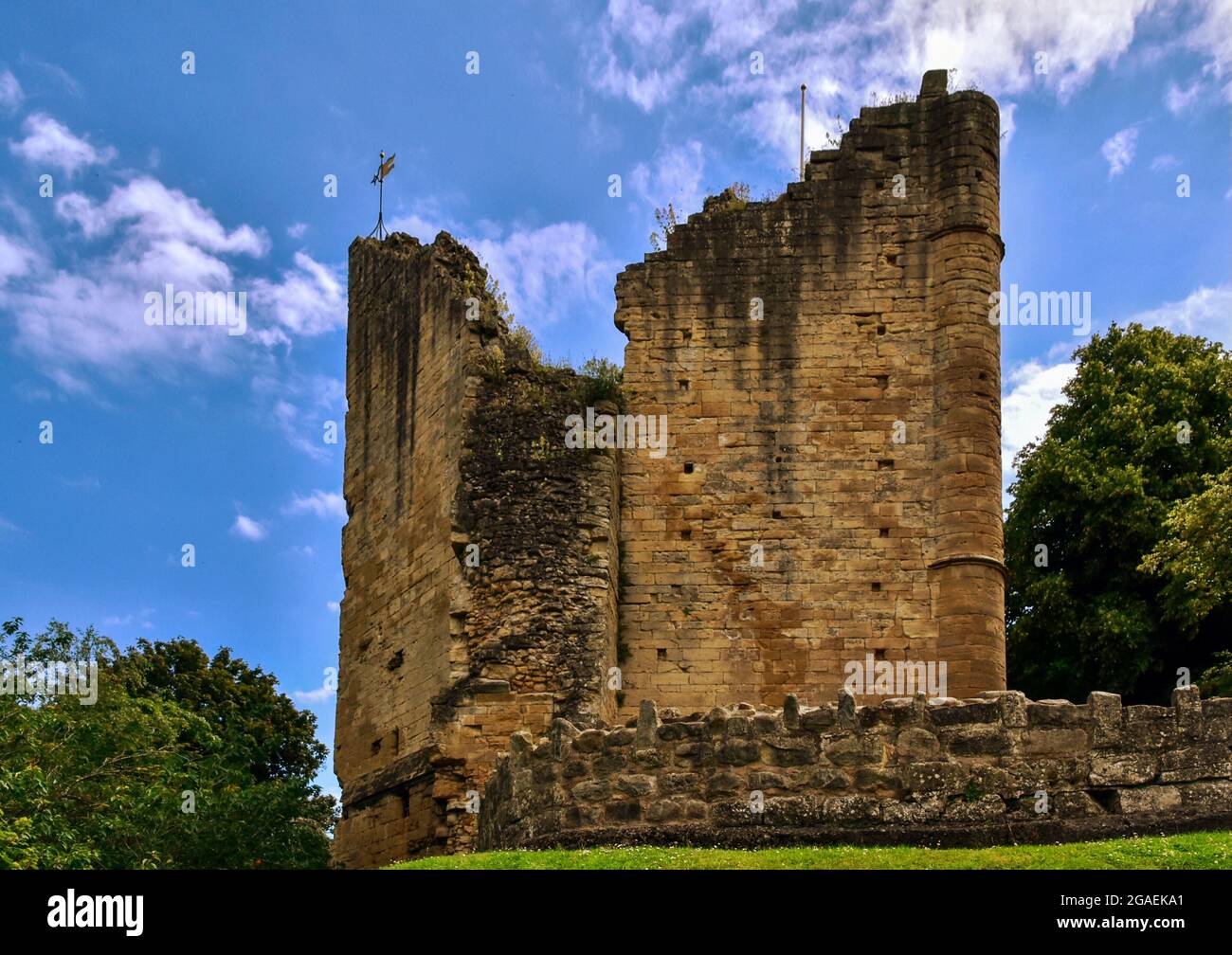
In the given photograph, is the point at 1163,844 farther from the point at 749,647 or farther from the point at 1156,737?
the point at 749,647

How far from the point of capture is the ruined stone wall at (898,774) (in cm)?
1407

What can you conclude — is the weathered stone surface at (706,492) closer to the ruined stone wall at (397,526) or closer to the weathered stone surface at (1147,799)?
the ruined stone wall at (397,526)

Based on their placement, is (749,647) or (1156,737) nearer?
(1156,737)

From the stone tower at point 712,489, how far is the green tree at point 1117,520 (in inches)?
313

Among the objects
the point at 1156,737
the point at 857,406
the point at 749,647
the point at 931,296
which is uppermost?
the point at 931,296

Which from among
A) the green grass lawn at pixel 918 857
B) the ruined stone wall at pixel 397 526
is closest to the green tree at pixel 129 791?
the ruined stone wall at pixel 397 526

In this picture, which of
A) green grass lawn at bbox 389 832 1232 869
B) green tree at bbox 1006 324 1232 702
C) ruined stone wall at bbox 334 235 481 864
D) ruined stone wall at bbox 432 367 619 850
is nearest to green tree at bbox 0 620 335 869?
ruined stone wall at bbox 334 235 481 864

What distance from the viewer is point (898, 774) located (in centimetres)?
1456

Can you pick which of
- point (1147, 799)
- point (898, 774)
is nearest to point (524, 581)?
point (898, 774)

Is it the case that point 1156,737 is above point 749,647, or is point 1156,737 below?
below
